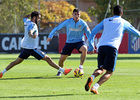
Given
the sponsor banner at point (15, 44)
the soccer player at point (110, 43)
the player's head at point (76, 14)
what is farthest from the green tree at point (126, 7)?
the soccer player at point (110, 43)

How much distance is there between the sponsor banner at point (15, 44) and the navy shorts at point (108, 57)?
87.3 ft

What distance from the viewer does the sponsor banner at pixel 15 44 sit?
36625mm

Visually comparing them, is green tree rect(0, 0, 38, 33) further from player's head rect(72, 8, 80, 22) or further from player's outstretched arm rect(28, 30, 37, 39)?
player's outstretched arm rect(28, 30, 37, 39)

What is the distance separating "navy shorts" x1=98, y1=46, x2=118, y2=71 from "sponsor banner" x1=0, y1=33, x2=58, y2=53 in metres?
26.6

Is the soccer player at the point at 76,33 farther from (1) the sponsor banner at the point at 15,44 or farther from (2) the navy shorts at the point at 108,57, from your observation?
(1) the sponsor banner at the point at 15,44

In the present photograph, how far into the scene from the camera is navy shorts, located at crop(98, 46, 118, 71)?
990 centimetres

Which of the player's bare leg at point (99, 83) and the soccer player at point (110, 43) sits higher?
the soccer player at point (110, 43)

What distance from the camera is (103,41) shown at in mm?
10148

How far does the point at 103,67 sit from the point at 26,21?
443 cm

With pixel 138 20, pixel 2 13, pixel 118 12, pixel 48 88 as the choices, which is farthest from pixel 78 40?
pixel 2 13

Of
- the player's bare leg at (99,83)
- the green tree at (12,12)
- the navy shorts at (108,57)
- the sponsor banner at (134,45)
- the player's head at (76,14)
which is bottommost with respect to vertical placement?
the sponsor banner at (134,45)

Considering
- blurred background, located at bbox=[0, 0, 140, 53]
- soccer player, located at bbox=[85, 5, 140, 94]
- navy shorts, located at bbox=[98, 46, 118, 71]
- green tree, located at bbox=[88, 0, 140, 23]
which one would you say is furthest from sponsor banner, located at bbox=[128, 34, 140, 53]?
navy shorts, located at bbox=[98, 46, 118, 71]

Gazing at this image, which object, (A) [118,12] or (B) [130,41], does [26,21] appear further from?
(B) [130,41]

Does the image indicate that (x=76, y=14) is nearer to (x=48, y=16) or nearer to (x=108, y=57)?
(x=108, y=57)
